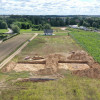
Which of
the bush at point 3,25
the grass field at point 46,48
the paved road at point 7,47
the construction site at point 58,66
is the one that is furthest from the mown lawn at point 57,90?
the bush at point 3,25

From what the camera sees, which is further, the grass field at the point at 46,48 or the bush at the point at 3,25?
the bush at the point at 3,25

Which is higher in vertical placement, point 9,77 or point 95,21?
point 95,21

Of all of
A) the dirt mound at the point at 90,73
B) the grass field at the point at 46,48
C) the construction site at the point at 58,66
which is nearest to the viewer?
the dirt mound at the point at 90,73

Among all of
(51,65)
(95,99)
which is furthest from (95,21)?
(95,99)

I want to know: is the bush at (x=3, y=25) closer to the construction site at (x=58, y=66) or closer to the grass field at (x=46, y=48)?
the grass field at (x=46, y=48)

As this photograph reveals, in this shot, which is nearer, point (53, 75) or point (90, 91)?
point (90, 91)

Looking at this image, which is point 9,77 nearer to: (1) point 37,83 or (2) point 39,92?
(1) point 37,83

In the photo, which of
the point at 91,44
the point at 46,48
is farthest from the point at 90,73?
the point at 91,44

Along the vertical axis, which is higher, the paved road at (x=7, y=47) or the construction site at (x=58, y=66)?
the paved road at (x=7, y=47)

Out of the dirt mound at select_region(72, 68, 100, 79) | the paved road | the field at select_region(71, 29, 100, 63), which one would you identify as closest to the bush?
the paved road
